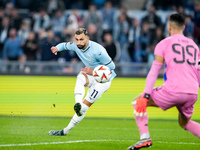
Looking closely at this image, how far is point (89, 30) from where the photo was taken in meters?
18.2

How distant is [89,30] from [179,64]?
11308 mm

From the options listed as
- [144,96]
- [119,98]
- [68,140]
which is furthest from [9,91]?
[144,96]

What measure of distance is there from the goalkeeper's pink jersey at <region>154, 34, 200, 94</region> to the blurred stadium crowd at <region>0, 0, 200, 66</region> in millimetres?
9985

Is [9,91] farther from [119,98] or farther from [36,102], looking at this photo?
[119,98]

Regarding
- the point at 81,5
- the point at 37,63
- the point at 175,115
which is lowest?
the point at 175,115

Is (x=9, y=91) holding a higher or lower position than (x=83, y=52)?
lower

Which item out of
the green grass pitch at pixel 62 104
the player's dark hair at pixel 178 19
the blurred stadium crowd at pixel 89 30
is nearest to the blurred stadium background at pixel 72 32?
the blurred stadium crowd at pixel 89 30

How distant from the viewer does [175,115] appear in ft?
51.4

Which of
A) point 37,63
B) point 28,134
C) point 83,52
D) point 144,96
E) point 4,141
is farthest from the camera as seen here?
point 37,63

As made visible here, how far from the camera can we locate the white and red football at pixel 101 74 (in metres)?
10.1

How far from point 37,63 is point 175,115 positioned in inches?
204

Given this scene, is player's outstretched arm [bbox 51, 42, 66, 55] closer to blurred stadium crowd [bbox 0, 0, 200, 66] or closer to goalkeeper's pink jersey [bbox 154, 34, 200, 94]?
goalkeeper's pink jersey [bbox 154, 34, 200, 94]

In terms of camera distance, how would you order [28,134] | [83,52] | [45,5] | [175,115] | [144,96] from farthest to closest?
1. [45,5]
2. [175,115]
3. [83,52]
4. [28,134]
5. [144,96]

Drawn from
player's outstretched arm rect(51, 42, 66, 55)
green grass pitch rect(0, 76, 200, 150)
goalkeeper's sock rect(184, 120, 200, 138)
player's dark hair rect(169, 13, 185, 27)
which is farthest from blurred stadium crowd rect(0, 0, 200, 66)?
player's dark hair rect(169, 13, 185, 27)
